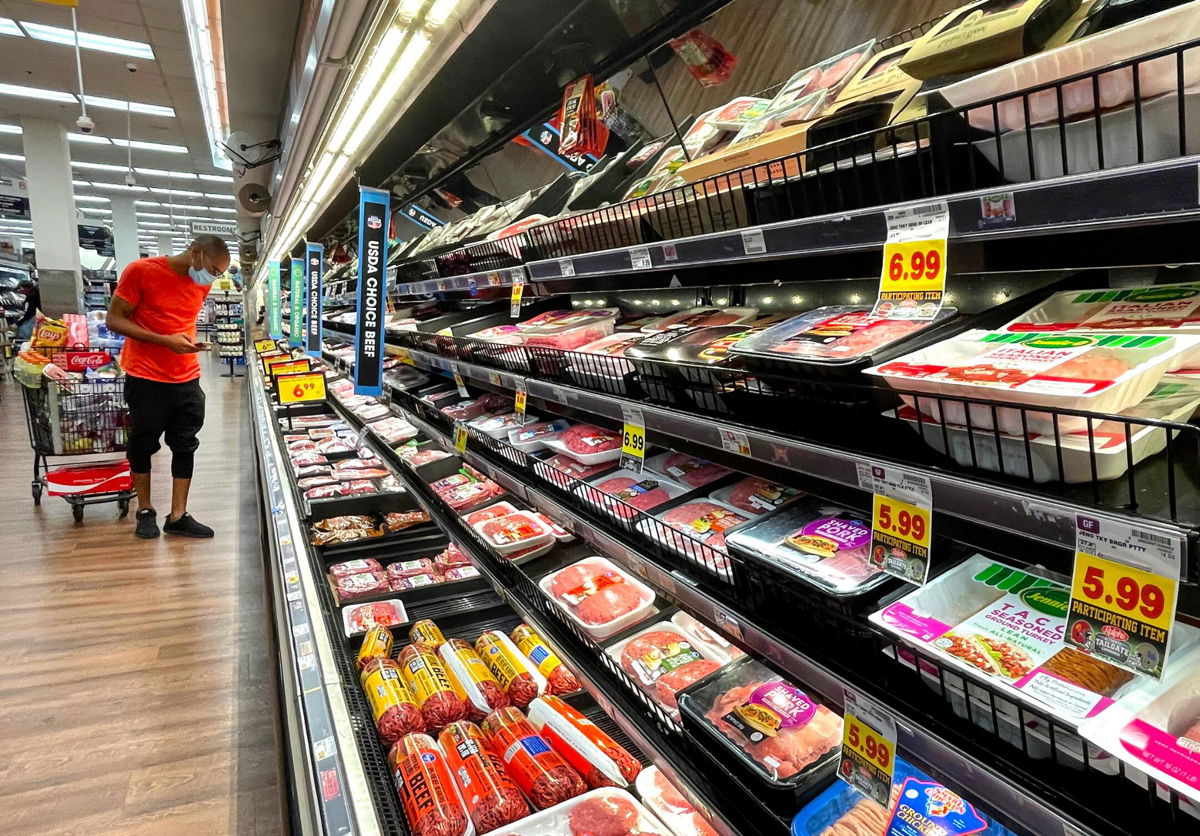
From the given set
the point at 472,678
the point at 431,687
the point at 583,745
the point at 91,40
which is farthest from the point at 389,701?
the point at 91,40

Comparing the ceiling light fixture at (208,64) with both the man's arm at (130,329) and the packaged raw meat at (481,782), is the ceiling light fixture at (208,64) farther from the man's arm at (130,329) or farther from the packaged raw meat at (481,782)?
the packaged raw meat at (481,782)

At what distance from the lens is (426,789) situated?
1465 millimetres

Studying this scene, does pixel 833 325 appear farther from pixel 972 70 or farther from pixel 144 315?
pixel 144 315

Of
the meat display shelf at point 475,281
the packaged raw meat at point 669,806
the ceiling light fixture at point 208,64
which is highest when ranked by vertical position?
the ceiling light fixture at point 208,64

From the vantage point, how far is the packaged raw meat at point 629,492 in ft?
5.41

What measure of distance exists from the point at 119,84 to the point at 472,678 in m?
9.89

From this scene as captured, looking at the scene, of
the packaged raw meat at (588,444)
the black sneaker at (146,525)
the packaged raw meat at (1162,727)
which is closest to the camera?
the packaged raw meat at (1162,727)

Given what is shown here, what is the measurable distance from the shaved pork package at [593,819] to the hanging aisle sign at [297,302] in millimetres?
6332

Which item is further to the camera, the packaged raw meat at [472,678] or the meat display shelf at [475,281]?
the meat display shelf at [475,281]

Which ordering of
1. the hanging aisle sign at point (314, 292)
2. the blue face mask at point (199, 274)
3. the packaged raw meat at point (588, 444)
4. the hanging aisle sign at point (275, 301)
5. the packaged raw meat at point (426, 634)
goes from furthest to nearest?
1. the hanging aisle sign at point (275, 301)
2. the hanging aisle sign at point (314, 292)
3. the blue face mask at point (199, 274)
4. the packaged raw meat at point (426, 634)
5. the packaged raw meat at point (588, 444)

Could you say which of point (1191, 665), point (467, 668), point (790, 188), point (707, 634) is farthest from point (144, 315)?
point (1191, 665)

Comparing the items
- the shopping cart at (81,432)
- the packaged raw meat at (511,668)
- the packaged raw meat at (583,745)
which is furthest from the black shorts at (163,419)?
the packaged raw meat at (583,745)

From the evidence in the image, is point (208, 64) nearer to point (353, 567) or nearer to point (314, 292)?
point (314, 292)

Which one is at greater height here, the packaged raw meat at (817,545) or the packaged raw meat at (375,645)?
the packaged raw meat at (817,545)
